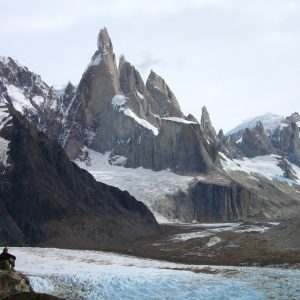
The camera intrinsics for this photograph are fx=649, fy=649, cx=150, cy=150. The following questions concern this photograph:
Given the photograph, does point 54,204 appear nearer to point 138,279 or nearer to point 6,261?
point 138,279

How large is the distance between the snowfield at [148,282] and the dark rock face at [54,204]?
260ft

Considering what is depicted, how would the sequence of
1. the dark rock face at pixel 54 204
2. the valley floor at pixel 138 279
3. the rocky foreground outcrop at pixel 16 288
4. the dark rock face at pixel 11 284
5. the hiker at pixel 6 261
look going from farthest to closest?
1. the dark rock face at pixel 54 204
2. the valley floor at pixel 138 279
3. the hiker at pixel 6 261
4. the dark rock face at pixel 11 284
5. the rocky foreground outcrop at pixel 16 288

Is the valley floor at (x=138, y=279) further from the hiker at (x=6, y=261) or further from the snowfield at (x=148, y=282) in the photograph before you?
the hiker at (x=6, y=261)

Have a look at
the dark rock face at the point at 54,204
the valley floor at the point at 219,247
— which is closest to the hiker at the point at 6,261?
the valley floor at the point at 219,247

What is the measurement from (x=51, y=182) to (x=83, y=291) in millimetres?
114753

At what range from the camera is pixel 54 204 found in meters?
142

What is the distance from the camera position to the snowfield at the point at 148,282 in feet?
125

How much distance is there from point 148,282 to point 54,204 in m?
104

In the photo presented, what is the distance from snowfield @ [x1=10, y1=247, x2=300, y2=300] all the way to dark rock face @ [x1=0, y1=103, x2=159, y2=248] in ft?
260

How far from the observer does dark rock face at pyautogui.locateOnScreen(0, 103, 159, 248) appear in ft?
432

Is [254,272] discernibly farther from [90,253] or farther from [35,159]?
[35,159]

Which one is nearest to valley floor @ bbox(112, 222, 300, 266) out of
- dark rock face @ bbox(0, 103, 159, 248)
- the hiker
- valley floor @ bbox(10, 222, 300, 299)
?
dark rock face @ bbox(0, 103, 159, 248)

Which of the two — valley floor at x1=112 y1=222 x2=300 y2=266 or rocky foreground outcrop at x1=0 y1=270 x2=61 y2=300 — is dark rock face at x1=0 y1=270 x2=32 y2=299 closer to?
rocky foreground outcrop at x1=0 y1=270 x2=61 y2=300

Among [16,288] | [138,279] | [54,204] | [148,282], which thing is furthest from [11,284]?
[54,204]
